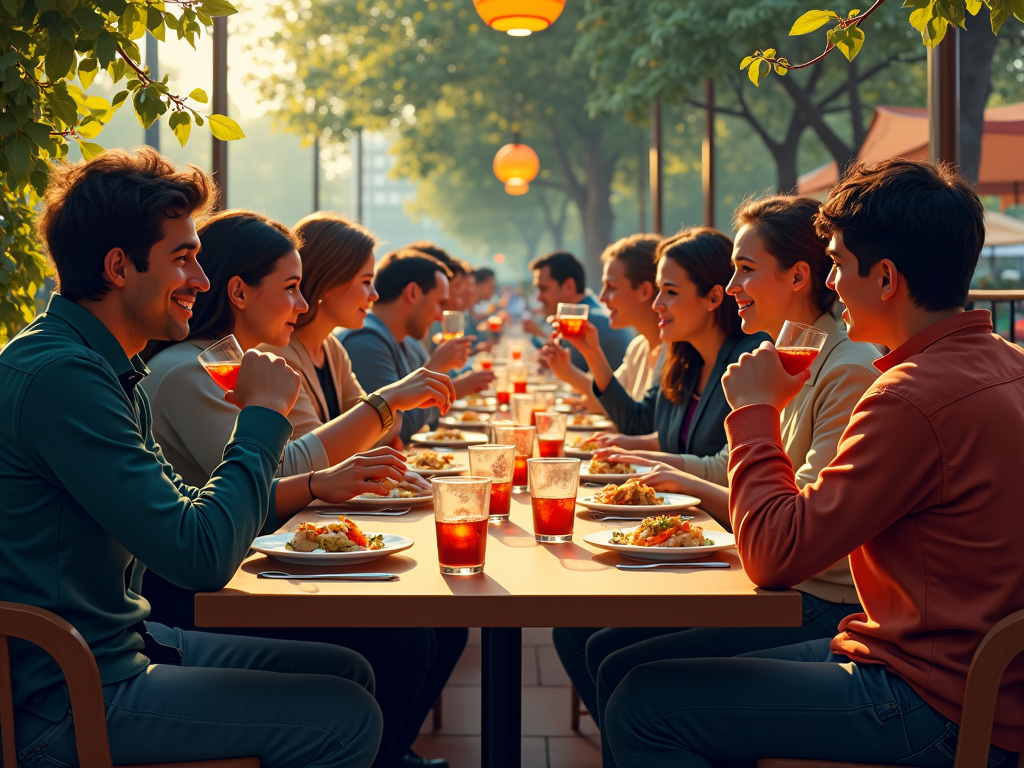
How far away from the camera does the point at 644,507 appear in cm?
279

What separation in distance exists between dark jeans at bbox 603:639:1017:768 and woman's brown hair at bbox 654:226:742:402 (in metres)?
2.11

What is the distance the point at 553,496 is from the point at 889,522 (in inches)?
32.2

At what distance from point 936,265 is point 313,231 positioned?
2.74m

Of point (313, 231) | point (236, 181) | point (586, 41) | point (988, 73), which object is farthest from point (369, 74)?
point (236, 181)

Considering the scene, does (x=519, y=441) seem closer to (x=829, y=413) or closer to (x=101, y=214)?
(x=829, y=413)

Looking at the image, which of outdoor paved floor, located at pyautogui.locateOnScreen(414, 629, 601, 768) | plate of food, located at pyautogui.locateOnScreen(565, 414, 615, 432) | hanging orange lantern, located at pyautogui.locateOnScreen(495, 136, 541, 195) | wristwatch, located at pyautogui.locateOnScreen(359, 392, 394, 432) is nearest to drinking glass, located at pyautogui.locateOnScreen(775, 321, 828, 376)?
wristwatch, located at pyautogui.locateOnScreen(359, 392, 394, 432)

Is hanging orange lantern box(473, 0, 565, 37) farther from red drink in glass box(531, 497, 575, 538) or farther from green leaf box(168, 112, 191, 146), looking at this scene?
red drink in glass box(531, 497, 575, 538)

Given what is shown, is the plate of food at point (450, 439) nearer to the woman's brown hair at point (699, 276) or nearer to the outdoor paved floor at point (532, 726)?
the woman's brown hair at point (699, 276)

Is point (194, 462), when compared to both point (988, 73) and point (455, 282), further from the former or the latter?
point (988, 73)

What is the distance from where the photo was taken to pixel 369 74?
70.7 ft

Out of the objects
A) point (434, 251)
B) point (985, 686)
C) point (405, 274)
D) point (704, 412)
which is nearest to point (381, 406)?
point (704, 412)

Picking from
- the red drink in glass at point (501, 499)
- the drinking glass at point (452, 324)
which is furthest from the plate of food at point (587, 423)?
the red drink in glass at point (501, 499)

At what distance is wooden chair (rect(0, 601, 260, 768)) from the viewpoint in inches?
72.6

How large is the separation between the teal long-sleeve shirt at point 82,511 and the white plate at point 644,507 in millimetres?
1046
